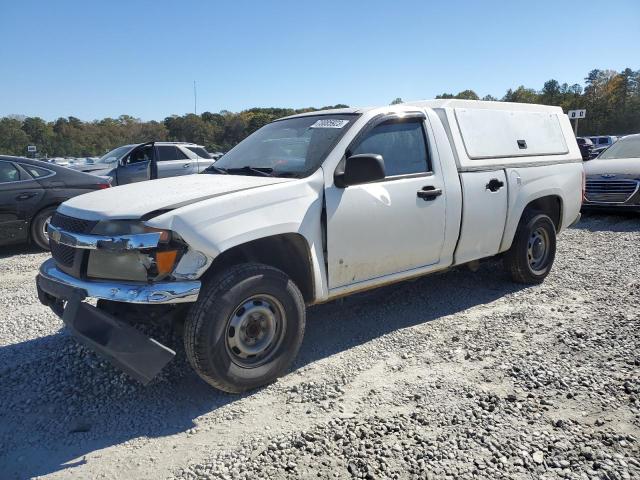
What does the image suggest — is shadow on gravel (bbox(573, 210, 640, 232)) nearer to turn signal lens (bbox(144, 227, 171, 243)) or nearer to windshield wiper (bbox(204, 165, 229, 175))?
windshield wiper (bbox(204, 165, 229, 175))

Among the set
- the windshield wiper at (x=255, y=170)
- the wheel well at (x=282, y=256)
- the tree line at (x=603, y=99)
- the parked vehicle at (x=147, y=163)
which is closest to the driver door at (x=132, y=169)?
the parked vehicle at (x=147, y=163)

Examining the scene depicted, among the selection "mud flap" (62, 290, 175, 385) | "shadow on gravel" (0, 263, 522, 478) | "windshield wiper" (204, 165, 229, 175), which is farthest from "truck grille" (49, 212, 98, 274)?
"windshield wiper" (204, 165, 229, 175)

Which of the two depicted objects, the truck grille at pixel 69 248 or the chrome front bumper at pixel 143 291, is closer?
the chrome front bumper at pixel 143 291

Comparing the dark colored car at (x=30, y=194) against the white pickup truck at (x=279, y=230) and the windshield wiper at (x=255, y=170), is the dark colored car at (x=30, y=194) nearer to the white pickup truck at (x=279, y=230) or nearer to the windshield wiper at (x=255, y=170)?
the white pickup truck at (x=279, y=230)

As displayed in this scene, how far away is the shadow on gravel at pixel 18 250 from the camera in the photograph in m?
7.51

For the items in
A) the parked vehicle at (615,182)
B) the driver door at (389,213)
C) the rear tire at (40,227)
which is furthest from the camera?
the parked vehicle at (615,182)

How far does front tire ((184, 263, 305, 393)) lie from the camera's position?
2.98m

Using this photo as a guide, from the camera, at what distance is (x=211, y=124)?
58.9m

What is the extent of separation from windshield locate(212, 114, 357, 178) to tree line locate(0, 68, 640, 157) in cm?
3478

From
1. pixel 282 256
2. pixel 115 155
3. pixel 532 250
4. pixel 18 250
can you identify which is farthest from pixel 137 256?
pixel 115 155

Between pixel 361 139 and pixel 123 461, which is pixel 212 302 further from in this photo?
pixel 361 139

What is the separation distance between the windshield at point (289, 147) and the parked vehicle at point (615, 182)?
7.93 meters

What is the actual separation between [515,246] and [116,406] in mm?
4231

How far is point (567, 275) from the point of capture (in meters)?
5.95
